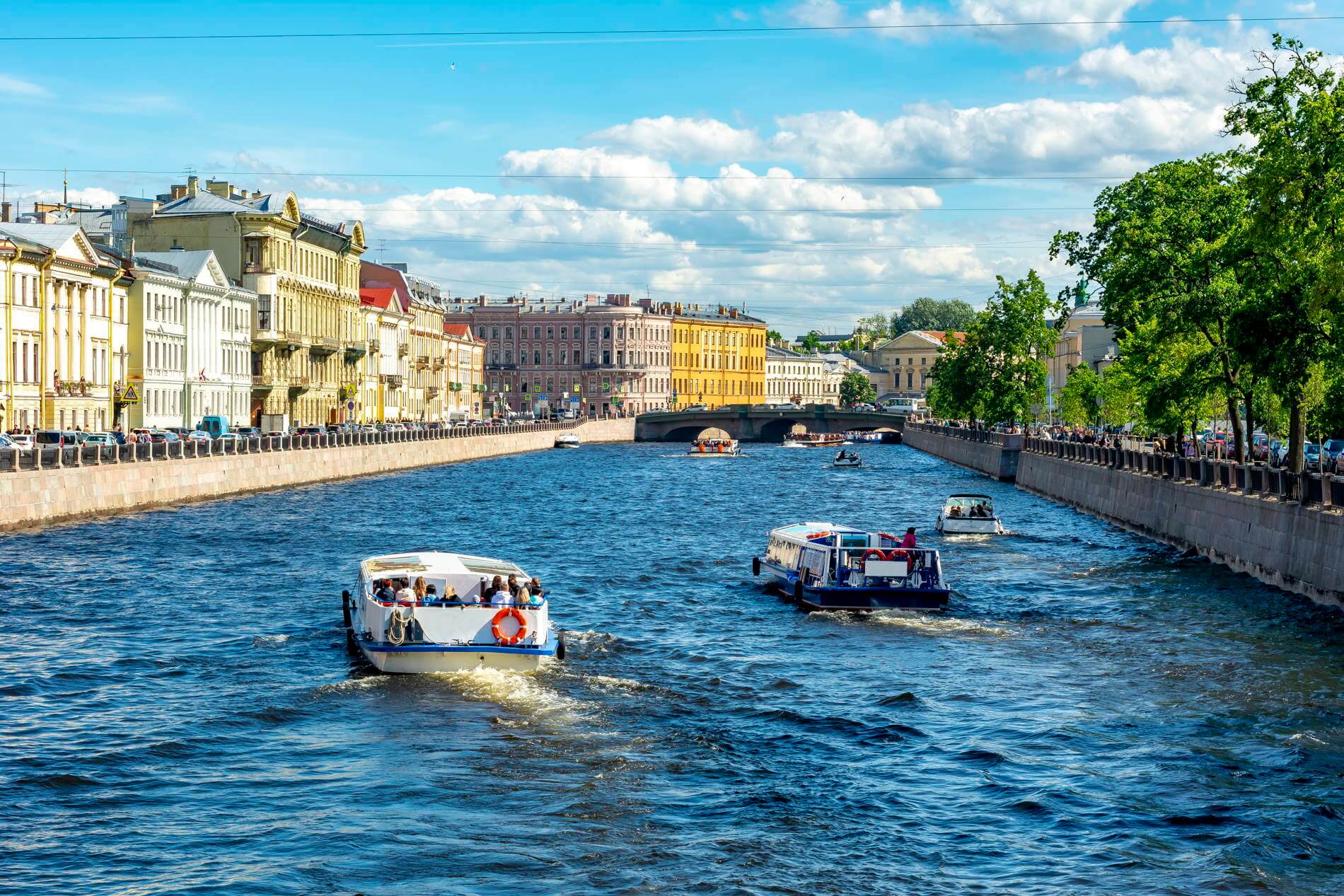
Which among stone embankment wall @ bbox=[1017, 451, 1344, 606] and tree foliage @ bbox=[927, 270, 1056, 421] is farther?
tree foliage @ bbox=[927, 270, 1056, 421]

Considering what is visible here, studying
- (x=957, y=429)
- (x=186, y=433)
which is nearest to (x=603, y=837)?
(x=186, y=433)

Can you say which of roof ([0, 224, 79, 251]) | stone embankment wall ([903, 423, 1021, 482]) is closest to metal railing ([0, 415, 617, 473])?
roof ([0, 224, 79, 251])

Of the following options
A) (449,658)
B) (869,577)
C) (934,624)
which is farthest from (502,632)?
(869,577)

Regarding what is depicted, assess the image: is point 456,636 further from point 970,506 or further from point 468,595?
point 970,506

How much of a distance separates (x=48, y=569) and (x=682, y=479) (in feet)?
208

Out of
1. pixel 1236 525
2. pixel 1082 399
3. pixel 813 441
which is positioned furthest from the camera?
pixel 813 441

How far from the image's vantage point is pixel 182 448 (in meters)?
69.5

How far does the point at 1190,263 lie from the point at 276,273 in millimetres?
79677

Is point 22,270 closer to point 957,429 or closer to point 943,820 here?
point 943,820

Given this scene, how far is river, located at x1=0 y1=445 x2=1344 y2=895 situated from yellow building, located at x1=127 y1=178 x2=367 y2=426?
76.6 m

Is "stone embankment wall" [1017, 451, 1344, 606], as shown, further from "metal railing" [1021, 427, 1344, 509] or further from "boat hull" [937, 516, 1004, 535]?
"boat hull" [937, 516, 1004, 535]

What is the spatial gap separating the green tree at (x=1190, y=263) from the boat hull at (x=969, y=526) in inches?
313

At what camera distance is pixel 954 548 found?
5366cm

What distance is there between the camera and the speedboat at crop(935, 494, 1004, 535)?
2312 inches
